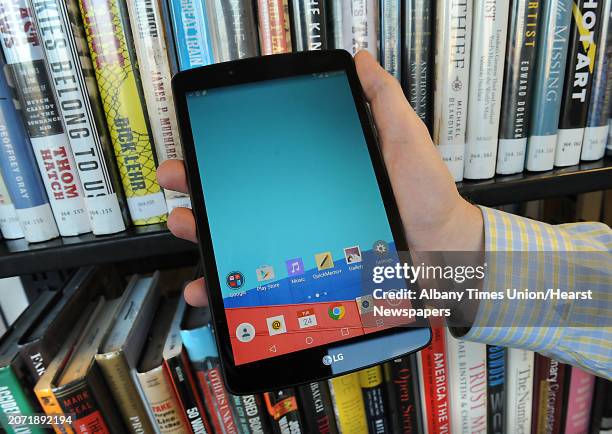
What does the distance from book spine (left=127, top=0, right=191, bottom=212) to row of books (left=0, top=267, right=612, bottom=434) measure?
7.1 inches

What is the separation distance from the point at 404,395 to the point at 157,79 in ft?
1.54

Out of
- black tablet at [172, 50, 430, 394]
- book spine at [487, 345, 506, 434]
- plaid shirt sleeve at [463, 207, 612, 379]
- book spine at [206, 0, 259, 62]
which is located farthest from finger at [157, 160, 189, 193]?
book spine at [487, 345, 506, 434]

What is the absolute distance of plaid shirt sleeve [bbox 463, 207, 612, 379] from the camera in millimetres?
436

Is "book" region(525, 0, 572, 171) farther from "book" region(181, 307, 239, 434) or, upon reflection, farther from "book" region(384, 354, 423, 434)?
"book" region(181, 307, 239, 434)

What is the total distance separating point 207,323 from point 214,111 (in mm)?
232

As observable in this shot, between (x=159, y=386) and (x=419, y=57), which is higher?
(x=419, y=57)

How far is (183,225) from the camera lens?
39cm

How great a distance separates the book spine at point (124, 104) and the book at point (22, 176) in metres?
0.08

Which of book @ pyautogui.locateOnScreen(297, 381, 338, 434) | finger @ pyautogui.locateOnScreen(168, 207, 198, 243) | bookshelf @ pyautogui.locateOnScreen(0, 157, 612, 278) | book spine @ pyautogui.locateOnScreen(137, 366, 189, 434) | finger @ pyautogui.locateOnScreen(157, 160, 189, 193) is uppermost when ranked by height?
finger @ pyautogui.locateOnScreen(157, 160, 189, 193)

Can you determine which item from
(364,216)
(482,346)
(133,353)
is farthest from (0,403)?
(482,346)

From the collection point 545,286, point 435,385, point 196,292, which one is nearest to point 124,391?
point 196,292

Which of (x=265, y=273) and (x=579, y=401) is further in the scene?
(x=579, y=401)

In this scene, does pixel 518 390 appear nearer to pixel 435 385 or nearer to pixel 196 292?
pixel 435 385

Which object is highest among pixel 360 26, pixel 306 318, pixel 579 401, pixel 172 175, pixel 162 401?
pixel 360 26
